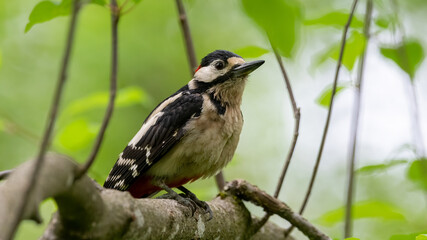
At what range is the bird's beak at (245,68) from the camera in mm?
3594

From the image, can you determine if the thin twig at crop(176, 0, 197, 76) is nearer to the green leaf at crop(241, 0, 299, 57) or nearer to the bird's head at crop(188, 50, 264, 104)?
the bird's head at crop(188, 50, 264, 104)

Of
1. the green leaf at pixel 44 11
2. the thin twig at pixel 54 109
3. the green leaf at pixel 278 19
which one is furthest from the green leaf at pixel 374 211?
the thin twig at pixel 54 109

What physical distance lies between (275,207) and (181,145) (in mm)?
686

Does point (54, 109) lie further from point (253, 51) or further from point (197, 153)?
point (197, 153)

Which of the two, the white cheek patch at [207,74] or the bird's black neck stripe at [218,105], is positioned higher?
the white cheek patch at [207,74]

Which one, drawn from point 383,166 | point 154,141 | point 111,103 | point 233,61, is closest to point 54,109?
point 111,103

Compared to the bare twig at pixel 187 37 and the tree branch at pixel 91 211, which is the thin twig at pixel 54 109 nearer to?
the tree branch at pixel 91 211

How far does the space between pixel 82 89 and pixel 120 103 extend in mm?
5401

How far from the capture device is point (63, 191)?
5.49 feet

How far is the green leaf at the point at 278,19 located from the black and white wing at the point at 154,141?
6.61ft

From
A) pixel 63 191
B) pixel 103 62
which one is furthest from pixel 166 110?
pixel 103 62

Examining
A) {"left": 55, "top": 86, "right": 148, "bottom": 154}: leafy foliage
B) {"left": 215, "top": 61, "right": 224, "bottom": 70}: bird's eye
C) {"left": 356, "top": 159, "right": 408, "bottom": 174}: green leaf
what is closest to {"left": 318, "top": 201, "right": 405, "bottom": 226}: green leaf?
{"left": 356, "top": 159, "right": 408, "bottom": 174}: green leaf

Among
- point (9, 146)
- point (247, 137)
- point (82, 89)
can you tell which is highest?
point (247, 137)

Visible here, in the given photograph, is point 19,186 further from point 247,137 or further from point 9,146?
point 247,137
